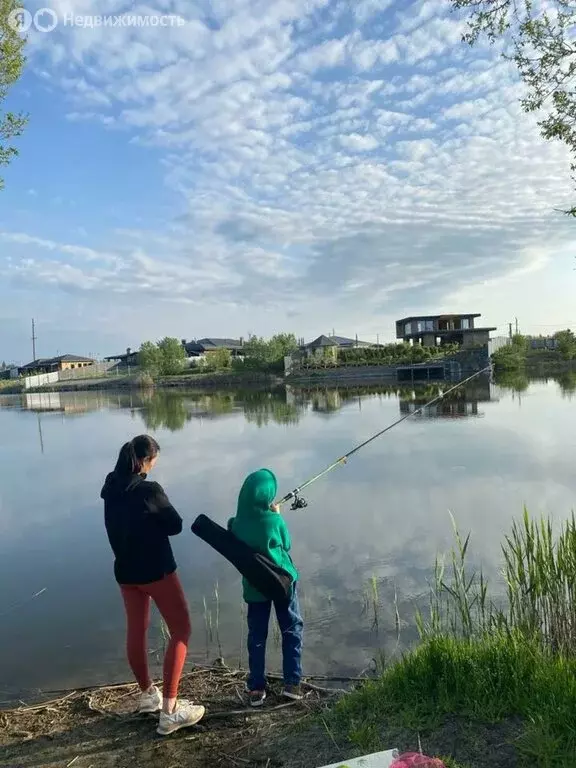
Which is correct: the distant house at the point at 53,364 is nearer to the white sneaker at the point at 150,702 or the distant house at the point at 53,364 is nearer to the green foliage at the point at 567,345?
the green foliage at the point at 567,345

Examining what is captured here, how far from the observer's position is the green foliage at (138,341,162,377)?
75062mm

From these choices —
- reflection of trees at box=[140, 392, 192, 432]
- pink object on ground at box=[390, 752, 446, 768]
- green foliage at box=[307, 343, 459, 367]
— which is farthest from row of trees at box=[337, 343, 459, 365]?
pink object on ground at box=[390, 752, 446, 768]

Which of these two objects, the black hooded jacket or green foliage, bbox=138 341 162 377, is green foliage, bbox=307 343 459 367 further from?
the black hooded jacket

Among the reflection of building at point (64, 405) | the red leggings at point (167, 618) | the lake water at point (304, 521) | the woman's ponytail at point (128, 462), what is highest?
the woman's ponytail at point (128, 462)

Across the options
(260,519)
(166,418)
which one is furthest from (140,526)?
(166,418)

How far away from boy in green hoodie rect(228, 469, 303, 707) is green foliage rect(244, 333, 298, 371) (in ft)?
202

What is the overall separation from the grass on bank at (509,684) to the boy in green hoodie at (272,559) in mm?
513

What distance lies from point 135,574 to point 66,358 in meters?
104

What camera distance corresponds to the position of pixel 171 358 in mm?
75562

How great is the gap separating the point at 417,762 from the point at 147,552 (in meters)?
1.62

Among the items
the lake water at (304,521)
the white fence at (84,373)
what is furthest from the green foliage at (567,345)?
the white fence at (84,373)

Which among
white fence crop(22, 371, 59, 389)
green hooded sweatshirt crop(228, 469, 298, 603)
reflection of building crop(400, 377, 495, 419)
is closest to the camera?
green hooded sweatshirt crop(228, 469, 298, 603)

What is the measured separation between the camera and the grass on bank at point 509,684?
2.68 metres

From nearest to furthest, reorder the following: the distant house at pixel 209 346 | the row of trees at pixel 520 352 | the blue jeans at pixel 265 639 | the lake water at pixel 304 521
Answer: the blue jeans at pixel 265 639, the lake water at pixel 304 521, the row of trees at pixel 520 352, the distant house at pixel 209 346
